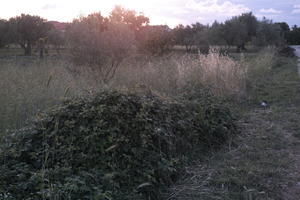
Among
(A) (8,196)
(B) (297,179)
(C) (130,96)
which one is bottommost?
(B) (297,179)

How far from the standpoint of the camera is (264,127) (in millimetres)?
6496

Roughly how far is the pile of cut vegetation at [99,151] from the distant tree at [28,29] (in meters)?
30.8

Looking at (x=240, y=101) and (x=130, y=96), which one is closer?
(x=130, y=96)

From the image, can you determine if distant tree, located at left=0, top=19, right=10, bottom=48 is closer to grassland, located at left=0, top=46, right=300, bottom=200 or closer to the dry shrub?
grassland, located at left=0, top=46, right=300, bottom=200

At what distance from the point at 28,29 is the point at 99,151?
111ft

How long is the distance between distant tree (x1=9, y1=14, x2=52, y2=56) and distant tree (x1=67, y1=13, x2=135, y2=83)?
25.2 meters

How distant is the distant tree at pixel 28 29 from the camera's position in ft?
110

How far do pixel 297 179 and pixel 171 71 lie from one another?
6560 mm

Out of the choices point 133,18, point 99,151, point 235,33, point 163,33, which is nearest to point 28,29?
point 133,18

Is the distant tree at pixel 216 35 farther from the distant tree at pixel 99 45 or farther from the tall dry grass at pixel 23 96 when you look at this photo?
the tall dry grass at pixel 23 96

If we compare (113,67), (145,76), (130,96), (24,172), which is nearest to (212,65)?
(145,76)

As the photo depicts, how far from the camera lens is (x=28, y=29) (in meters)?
34.4

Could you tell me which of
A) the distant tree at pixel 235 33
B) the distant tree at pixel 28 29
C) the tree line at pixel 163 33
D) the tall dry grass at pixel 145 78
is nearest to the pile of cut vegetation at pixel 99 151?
the tall dry grass at pixel 145 78

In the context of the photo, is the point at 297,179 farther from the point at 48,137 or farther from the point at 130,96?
the point at 48,137
